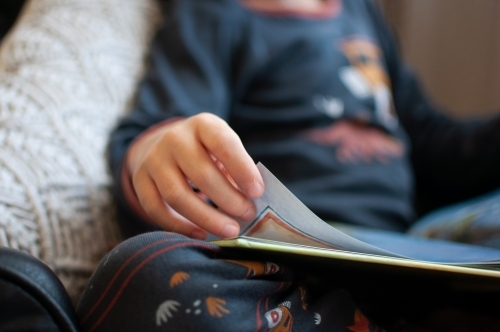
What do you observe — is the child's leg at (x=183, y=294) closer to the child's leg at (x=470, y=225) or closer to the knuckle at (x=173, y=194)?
the knuckle at (x=173, y=194)

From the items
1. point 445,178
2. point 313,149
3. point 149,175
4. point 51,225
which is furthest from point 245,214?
point 445,178

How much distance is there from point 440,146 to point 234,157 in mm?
695

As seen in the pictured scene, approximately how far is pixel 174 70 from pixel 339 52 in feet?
1.05

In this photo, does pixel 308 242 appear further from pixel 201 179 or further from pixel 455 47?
pixel 455 47

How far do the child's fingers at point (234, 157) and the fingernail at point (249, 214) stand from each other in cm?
2

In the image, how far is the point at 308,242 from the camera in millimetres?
369

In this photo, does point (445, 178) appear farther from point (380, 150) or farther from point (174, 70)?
point (174, 70)

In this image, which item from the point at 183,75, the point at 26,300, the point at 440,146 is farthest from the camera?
the point at 440,146

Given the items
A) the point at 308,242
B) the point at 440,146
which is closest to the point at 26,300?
the point at 308,242

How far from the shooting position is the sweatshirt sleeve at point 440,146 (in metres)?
0.86

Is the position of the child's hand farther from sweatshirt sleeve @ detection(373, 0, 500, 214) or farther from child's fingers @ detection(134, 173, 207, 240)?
sweatshirt sleeve @ detection(373, 0, 500, 214)

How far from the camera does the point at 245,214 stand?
1.29 feet

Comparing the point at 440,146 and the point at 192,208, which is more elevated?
the point at 192,208

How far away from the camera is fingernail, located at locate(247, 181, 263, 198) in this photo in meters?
0.37
